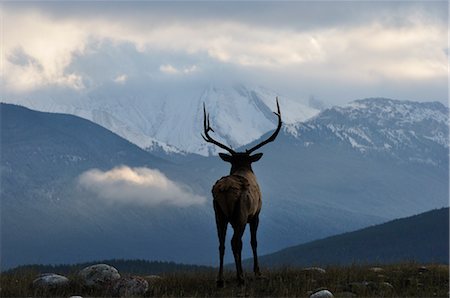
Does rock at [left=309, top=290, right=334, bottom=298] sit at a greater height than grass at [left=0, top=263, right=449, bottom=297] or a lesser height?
lesser

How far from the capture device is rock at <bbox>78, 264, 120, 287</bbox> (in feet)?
83.6

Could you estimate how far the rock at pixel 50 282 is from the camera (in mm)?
25391

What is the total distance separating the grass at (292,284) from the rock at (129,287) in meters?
0.23

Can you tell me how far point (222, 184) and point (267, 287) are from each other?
3005 millimetres

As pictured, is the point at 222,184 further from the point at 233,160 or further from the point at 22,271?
the point at 22,271

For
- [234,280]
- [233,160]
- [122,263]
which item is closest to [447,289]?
[234,280]

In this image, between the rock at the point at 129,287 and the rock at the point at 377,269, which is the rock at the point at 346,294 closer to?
the rock at the point at 377,269

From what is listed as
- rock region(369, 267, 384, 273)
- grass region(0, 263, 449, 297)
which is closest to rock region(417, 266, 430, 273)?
grass region(0, 263, 449, 297)

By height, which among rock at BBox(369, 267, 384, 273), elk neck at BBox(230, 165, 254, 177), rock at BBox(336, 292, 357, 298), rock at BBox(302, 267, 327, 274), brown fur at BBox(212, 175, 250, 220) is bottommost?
rock at BBox(336, 292, 357, 298)

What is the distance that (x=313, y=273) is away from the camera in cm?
2741

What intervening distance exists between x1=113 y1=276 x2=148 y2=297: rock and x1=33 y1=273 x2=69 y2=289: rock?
67.5 inches

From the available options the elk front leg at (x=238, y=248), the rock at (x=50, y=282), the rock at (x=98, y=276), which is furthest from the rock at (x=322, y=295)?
the rock at (x=50, y=282)

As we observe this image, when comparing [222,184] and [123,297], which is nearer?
[123,297]

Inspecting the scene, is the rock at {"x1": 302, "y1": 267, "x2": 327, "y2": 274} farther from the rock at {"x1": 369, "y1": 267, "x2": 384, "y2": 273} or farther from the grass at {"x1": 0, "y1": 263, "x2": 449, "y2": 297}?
the rock at {"x1": 369, "y1": 267, "x2": 384, "y2": 273}
